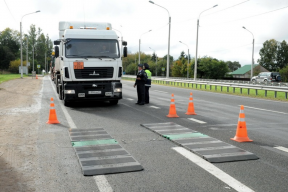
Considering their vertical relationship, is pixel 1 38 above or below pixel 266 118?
above

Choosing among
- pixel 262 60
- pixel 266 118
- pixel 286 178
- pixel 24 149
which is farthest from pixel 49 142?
pixel 262 60

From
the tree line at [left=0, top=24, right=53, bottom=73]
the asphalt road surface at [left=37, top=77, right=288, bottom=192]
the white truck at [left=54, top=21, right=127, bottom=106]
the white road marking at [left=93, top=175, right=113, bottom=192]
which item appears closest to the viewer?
the white road marking at [left=93, top=175, right=113, bottom=192]

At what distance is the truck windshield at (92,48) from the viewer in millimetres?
13156

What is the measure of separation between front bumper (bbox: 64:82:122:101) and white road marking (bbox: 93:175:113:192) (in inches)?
345

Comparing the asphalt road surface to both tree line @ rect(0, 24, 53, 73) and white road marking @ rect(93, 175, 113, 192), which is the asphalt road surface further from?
tree line @ rect(0, 24, 53, 73)

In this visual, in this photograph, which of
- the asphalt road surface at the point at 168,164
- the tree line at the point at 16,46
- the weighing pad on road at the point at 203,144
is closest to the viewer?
the asphalt road surface at the point at 168,164

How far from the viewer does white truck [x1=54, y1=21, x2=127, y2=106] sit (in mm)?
13102

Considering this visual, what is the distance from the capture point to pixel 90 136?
7.64 meters

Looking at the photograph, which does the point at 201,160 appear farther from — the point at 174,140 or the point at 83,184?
the point at 83,184

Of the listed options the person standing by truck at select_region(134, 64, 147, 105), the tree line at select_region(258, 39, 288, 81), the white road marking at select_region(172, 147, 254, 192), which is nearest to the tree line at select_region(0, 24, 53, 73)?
the tree line at select_region(258, 39, 288, 81)

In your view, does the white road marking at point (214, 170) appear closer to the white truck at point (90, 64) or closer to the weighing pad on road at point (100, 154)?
the weighing pad on road at point (100, 154)

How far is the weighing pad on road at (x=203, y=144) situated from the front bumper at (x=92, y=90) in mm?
4985

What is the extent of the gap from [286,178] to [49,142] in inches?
186

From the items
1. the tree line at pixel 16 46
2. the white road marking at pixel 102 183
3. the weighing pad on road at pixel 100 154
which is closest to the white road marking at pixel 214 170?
the weighing pad on road at pixel 100 154
